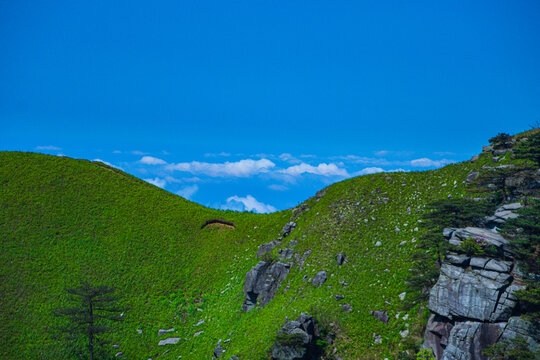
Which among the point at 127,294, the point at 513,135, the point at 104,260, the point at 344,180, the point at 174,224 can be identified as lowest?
the point at 127,294

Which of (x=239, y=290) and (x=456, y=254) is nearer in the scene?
(x=456, y=254)

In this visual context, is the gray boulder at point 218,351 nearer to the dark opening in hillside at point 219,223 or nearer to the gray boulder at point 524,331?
the dark opening in hillside at point 219,223

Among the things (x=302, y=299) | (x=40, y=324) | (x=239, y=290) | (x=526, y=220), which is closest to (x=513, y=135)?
(x=526, y=220)

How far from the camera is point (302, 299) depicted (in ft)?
107

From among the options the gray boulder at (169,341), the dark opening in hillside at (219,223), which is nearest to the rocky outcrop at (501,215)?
the gray boulder at (169,341)

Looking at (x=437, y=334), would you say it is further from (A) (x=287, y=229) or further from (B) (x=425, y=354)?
(A) (x=287, y=229)

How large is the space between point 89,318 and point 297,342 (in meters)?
25.0

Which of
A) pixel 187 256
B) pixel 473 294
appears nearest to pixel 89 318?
pixel 187 256

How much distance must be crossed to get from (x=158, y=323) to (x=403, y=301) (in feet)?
102

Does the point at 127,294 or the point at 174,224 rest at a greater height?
the point at 174,224

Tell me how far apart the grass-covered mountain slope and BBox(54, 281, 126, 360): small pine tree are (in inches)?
72.5

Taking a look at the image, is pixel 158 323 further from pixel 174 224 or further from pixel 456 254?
pixel 456 254

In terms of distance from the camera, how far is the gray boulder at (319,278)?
110 feet

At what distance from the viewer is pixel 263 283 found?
38.4m
